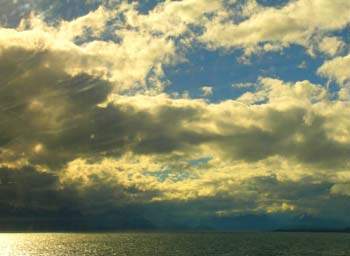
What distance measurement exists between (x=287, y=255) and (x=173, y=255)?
2032 inches

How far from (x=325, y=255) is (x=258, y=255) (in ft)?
98.2

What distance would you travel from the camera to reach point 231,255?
19350 cm

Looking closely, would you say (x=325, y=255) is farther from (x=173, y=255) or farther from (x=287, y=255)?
(x=173, y=255)

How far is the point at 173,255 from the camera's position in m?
198

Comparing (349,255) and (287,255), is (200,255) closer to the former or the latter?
(287,255)

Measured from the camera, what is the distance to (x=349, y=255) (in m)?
196

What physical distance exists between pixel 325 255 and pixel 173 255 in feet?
224

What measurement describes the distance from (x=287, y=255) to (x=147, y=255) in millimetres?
63590

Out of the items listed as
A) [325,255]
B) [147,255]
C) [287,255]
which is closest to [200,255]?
[147,255]

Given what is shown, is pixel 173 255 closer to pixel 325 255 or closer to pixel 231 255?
pixel 231 255

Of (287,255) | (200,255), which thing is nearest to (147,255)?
(200,255)

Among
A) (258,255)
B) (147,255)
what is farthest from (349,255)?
(147,255)

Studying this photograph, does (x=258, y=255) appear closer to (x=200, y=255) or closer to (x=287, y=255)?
(x=287, y=255)

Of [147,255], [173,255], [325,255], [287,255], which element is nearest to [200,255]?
[173,255]
